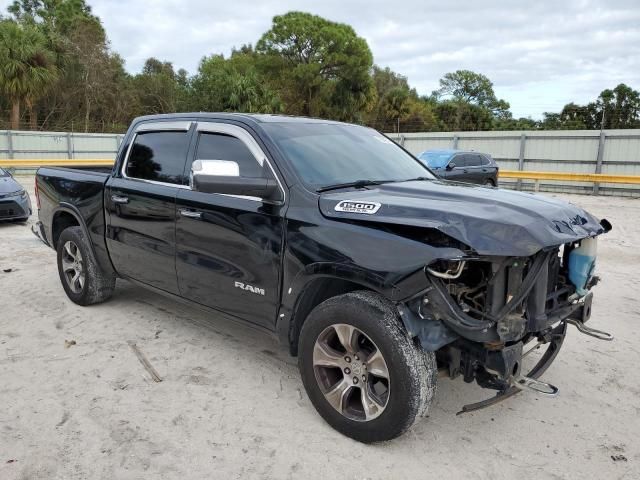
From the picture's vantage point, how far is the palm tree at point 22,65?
2606 centimetres

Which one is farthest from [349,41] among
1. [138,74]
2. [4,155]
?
[4,155]

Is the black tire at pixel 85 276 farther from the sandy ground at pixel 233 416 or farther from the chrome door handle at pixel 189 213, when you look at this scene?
the chrome door handle at pixel 189 213

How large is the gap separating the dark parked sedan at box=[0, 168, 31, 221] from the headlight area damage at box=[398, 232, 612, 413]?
964 cm

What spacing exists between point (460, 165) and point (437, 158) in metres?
0.79

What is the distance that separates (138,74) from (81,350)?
41979mm

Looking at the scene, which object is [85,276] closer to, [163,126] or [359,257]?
[163,126]

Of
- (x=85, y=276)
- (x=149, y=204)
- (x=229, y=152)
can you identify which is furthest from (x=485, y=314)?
(x=85, y=276)

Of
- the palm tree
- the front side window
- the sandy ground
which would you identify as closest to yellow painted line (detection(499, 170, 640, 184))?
the front side window

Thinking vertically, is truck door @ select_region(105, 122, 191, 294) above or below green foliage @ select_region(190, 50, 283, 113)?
below

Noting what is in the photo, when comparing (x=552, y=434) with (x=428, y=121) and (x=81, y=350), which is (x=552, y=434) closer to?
(x=81, y=350)

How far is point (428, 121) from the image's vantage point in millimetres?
53125

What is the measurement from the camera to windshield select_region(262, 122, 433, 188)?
3.59 metres

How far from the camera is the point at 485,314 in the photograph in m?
2.79

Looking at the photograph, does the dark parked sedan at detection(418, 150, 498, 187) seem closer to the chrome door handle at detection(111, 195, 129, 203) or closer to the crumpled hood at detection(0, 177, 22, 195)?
the crumpled hood at detection(0, 177, 22, 195)
